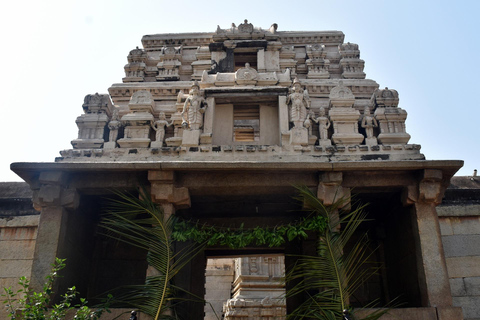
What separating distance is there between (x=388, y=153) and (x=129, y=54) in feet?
25.6

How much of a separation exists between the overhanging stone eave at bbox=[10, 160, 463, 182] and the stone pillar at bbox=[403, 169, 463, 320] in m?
0.28

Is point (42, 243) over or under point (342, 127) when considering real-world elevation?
under

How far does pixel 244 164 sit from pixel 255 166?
22cm

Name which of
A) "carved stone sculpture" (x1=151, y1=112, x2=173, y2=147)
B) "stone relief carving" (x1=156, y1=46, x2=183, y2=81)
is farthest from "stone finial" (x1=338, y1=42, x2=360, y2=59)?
"carved stone sculpture" (x1=151, y1=112, x2=173, y2=147)

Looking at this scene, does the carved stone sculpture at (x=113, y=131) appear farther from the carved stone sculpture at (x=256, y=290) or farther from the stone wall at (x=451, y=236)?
the carved stone sculpture at (x=256, y=290)

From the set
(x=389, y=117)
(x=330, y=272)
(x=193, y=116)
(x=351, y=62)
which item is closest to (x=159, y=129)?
(x=193, y=116)

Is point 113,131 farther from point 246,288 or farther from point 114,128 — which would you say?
point 246,288

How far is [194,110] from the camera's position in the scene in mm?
10586

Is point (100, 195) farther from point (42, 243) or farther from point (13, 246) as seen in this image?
point (13, 246)

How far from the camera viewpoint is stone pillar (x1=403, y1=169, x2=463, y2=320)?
831cm

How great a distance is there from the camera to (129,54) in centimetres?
1320

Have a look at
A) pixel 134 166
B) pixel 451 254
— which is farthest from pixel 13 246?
pixel 451 254

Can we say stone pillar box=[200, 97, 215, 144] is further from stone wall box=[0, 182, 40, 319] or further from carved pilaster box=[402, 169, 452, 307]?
stone wall box=[0, 182, 40, 319]

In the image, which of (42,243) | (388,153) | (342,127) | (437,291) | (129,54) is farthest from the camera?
(129,54)
